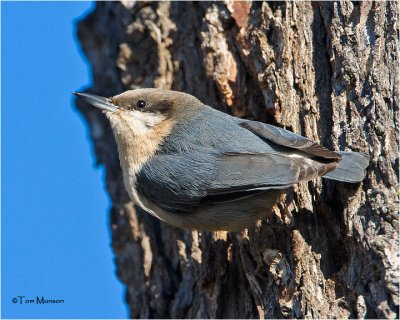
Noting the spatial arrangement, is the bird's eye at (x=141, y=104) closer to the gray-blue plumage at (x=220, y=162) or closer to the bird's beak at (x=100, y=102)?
the bird's beak at (x=100, y=102)

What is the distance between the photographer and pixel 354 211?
3736 mm

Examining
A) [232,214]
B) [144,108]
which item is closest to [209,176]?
[232,214]

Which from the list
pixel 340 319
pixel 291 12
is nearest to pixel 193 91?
pixel 291 12

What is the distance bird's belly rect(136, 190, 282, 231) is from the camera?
410 cm

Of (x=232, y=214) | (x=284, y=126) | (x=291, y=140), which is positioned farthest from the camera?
(x=284, y=126)

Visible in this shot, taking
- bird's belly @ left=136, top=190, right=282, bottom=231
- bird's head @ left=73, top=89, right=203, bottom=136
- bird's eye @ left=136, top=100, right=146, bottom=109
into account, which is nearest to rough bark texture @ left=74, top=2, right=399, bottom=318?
bird's belly @ left=136, top=190, right=282, bottom=231

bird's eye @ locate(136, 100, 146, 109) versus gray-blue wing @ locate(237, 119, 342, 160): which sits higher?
bird's eye @ locate(136, 100, 146, 109)

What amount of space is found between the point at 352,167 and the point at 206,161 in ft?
2.71

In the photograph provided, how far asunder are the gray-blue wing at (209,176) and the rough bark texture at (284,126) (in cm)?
36

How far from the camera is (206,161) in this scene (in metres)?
4.06

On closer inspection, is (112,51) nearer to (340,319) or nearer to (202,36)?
(202,36)

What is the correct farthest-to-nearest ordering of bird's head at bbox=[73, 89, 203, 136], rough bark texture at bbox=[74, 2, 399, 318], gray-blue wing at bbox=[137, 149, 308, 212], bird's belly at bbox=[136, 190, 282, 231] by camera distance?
bird's head at bbox=[73, 89, 203, 136] → bird's belly at bbox=[136, 190, 282, 231] → gray-blue wing at bbox=[137, 149, 308, 212] → rough bark texture at bbox=[74, 2, 399, 318]

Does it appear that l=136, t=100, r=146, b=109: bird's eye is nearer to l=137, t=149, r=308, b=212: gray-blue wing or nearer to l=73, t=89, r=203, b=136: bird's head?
l=73, t=89, r=203, b=136: bird's head

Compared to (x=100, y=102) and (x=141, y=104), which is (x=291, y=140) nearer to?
(x=141, y=104)
